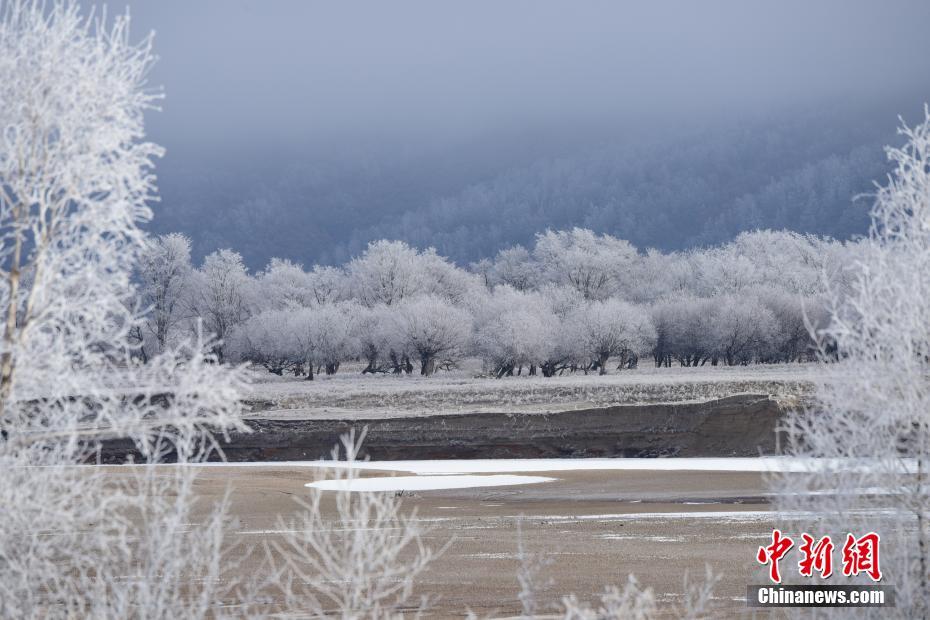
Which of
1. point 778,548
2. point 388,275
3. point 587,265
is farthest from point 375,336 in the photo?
point 778,548

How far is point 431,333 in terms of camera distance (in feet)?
214

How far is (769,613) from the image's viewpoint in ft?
39.6

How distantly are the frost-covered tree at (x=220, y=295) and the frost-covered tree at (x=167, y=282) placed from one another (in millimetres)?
1071

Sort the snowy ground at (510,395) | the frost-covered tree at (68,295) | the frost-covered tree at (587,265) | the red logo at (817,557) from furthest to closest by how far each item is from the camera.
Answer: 1. the frost-covered tree at (587,265)
2. the snowy ground at (510,395)
3. the red logo at (817,557)
4. the frost-covered tree at (68,295)

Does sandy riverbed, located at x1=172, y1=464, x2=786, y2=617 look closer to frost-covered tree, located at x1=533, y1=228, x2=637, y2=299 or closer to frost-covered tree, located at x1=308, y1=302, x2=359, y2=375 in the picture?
frost-covered tree, located at x1=308, y1=302, x2=359, y2=375

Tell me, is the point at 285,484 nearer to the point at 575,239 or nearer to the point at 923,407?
the point at 923,407

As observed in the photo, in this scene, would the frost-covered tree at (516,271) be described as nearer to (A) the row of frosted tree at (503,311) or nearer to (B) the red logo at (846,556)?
(A) the row of frosted tree at (503,311)

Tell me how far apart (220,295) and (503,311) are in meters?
21.9

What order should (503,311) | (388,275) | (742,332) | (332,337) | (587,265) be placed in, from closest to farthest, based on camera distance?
(742,332), (332,337), (503,311), (388,275), (587,265)

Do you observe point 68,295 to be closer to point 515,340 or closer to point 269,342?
point 515,340

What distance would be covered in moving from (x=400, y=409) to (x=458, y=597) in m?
31.1

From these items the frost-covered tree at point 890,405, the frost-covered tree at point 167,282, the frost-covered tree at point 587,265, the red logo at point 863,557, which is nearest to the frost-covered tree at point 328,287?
the frost-covered tree at point 167,282

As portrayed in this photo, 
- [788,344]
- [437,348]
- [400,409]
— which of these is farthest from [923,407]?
[788,344]

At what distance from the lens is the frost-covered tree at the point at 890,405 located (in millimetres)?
9625
